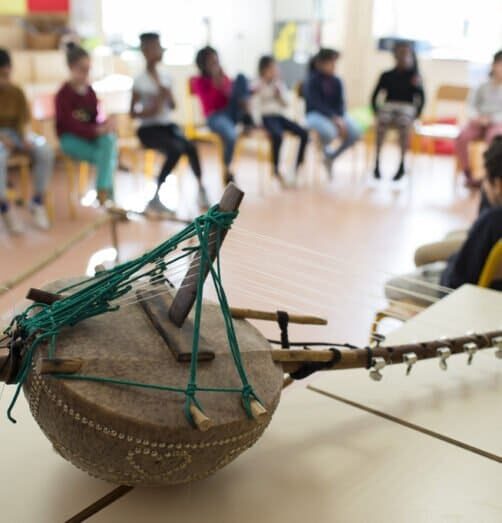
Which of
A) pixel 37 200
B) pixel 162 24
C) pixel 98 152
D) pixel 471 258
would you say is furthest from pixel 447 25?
pixel 471 258

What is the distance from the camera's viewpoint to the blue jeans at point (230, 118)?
4961 mm

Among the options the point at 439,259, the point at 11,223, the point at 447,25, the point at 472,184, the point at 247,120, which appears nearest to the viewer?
the point at 439,259

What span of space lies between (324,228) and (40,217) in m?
1.67

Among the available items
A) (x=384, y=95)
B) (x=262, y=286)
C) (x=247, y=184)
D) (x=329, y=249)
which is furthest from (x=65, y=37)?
(x=262, y=286)

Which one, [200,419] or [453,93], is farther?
[453,93]

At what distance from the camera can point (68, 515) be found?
866 mm

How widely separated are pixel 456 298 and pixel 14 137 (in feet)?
10.7

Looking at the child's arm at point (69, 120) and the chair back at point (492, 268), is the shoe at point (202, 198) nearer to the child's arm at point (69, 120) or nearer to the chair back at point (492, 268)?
the child's arm at point (69, 120)

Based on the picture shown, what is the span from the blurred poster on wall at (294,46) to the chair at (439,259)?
483cm

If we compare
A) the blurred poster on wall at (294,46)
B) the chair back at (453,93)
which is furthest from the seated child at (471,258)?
the blurred poster on wall at (294,46)

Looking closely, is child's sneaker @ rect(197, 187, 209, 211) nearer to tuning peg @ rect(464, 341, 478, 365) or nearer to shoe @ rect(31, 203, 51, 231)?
shoe @ rect(31, 203, 51, 231)

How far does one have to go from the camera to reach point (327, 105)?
5.47m

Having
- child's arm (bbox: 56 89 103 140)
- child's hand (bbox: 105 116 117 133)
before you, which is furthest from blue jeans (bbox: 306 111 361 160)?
child's arm (bbox: 56 89 103 140)

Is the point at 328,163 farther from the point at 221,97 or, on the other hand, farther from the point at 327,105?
the point at 221,97
